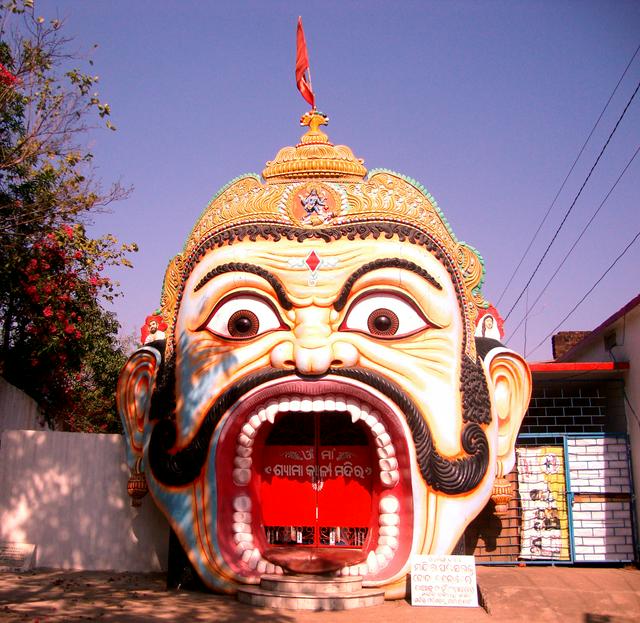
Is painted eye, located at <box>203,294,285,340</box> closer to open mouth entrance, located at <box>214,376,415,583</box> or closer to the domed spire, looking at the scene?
open mouth entrance, located at <box>214,376,415,583</box>

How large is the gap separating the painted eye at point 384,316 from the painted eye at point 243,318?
78cm

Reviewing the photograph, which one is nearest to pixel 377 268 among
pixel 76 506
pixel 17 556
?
pixel 76 506

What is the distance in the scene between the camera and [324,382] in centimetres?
711

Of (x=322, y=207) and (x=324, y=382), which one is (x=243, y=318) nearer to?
(x=324, y=382)

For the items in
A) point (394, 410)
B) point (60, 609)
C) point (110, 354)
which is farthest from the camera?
point (110, 354)

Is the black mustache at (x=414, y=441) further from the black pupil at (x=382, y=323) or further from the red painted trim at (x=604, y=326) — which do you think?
the red painted trim at (x=604, y=326)

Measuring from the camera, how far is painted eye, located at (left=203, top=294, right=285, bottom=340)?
7453 mm

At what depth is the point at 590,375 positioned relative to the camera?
9609 millimetres

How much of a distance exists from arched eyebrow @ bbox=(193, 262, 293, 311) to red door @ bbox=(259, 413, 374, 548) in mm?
1766

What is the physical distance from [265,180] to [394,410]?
3073mm

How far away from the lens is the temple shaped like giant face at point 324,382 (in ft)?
23.4

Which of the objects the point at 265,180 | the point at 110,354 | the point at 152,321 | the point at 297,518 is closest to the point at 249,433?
the point at 297,518

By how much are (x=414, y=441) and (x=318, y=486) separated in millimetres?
1601

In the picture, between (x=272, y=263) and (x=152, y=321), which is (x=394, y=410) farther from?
(x=152, y=321)
